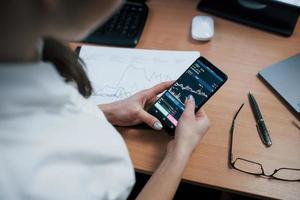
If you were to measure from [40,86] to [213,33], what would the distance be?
60 centimetres

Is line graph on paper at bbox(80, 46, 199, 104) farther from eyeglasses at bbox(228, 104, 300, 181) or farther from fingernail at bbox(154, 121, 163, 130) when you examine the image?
eyeglasses at bbox(228, 104, 300, 181)

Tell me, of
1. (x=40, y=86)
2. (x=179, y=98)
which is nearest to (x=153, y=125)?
(x=179, y=98)

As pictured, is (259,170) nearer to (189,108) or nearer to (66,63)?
(189,108)

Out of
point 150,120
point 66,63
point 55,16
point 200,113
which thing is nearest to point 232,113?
point 200,113

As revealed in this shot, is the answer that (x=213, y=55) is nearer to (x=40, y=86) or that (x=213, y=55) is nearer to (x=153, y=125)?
(x=153, y=125)

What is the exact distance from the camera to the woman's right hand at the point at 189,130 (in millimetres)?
715

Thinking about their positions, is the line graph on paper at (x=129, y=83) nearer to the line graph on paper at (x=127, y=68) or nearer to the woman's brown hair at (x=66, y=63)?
the line graph on paper at (x=127, y=68)

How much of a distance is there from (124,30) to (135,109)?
0.29m

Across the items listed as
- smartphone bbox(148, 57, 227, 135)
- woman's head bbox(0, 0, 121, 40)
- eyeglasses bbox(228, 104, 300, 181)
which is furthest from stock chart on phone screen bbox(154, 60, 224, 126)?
woman's head bbox(0, 0, 121, 40)

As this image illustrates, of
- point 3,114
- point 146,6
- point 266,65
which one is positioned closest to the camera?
point 3,114

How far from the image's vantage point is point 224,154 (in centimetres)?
73

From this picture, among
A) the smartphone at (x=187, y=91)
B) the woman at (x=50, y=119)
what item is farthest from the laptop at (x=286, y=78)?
the woman at (x=50, y=119)

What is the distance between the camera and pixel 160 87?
801 mm

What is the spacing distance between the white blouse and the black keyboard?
0.41 m
